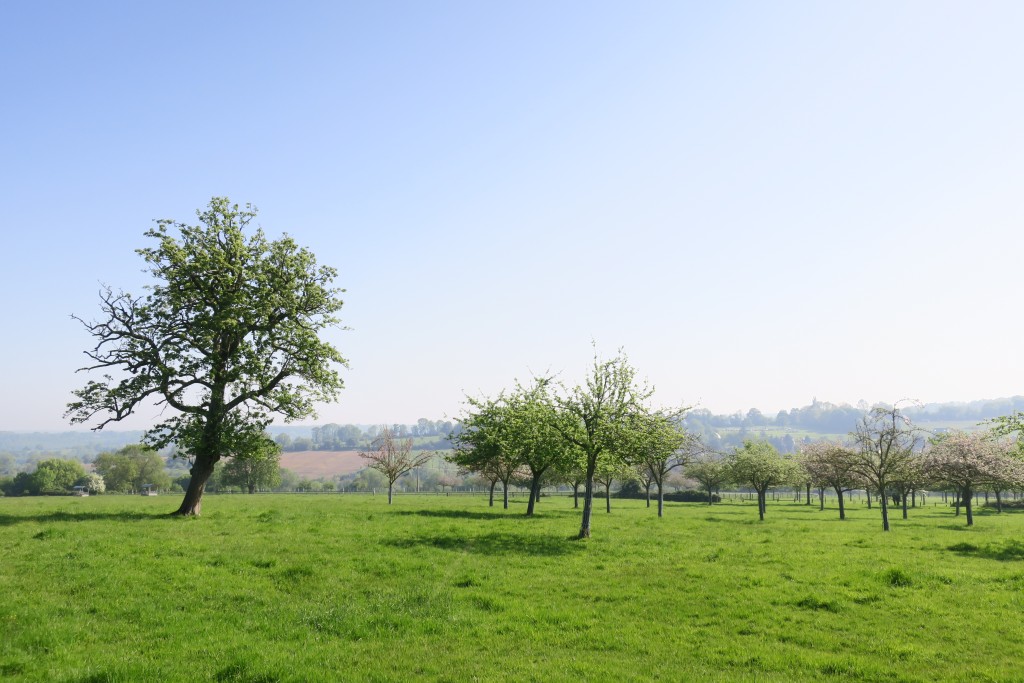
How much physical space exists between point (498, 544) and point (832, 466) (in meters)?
49.1

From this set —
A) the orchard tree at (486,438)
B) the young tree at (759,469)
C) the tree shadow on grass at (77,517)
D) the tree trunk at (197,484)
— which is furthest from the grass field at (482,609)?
the young tree at (759,469)

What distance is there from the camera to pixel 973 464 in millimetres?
52969

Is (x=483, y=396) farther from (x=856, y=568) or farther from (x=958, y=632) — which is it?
(x=958, y=632)

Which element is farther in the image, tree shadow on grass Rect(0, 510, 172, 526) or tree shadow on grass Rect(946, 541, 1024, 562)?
tree shadow on grass Rect(0, 510, 172, 526)

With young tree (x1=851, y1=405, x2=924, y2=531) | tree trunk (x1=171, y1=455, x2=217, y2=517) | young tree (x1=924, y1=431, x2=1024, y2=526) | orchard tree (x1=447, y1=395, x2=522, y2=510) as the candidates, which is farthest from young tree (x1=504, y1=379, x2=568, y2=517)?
young tree (x1=924, y1=431, x2=1024, y2=526)

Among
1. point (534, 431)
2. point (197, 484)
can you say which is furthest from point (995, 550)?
point (197, 484)

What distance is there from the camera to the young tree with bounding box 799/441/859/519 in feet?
175

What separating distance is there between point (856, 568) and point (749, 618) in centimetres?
926

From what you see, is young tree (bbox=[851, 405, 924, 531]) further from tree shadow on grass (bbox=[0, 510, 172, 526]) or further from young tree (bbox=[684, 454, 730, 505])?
tree shadow on grass (bbox=[0, 510, 172, 526])

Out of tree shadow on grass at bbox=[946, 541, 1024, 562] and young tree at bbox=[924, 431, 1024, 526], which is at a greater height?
young tree at bbox=[924, 431, 1024, 526]

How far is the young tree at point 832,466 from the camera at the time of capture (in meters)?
53.5

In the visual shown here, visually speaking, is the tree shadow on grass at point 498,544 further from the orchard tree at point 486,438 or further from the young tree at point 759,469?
the young tree at point 759,469

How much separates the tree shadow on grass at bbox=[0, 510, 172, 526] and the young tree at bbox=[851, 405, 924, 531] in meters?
50.7

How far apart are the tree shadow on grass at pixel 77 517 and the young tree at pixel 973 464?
62805 millimetres
